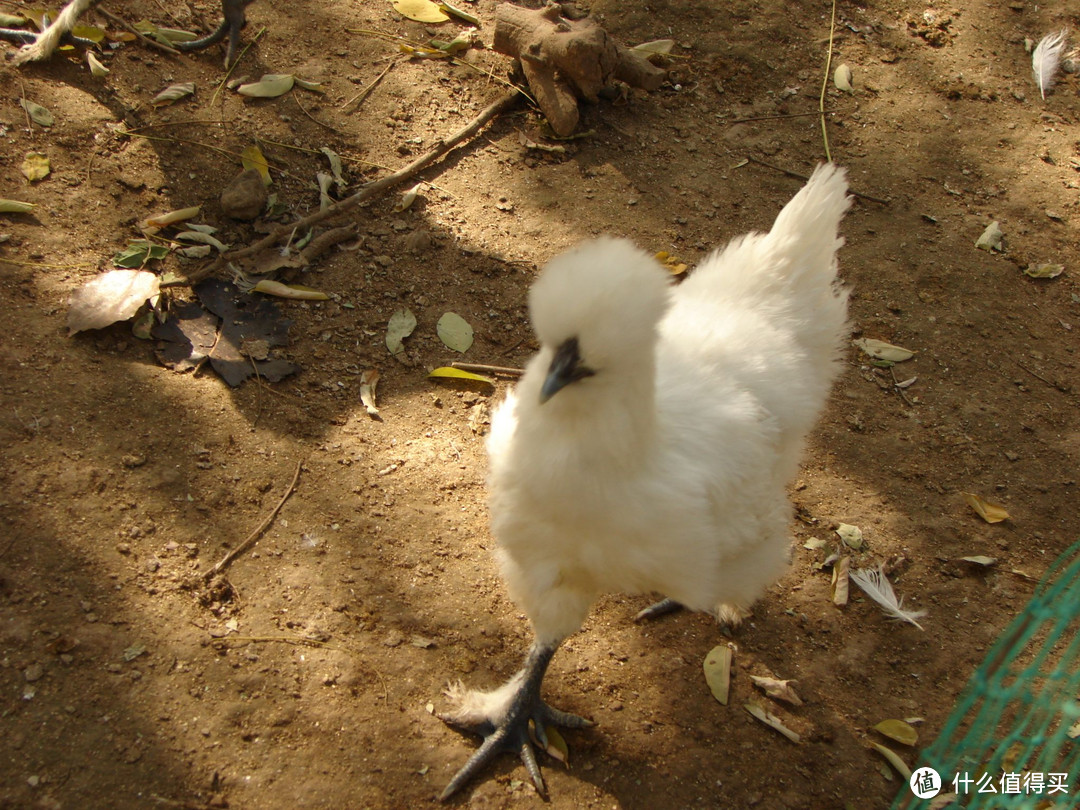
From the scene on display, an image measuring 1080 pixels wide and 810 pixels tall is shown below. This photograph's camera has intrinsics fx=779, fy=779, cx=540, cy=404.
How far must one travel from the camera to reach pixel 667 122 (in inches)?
188

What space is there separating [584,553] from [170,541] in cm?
157

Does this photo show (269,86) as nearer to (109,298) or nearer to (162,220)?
(162,220)

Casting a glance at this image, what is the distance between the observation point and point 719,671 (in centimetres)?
293

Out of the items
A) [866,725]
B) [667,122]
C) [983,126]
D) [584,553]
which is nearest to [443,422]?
[584,553]

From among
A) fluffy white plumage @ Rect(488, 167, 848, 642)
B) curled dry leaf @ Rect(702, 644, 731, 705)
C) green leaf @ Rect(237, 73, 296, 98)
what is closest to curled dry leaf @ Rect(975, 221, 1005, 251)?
fluffy white plumage @ Rect(488, 167, 848, 642)

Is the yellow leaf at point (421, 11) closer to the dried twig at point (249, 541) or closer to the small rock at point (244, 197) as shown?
the small rock at point (244, 197)

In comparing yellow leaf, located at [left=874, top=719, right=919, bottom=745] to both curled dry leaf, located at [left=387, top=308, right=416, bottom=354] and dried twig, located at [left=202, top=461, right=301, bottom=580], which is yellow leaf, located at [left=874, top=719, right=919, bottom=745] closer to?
dried twig, located at [left=202, top=461, right=301, bottom=580]

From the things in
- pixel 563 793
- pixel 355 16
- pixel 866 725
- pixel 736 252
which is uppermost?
pixel 736 252

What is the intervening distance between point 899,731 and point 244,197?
360cm

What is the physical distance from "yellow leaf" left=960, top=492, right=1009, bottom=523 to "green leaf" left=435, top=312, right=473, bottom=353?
2.38 metres

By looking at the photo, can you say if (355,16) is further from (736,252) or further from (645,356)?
(645,356)

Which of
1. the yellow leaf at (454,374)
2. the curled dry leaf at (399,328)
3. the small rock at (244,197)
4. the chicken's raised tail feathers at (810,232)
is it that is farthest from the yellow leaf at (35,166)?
the chicken's raised tail feathers at (810,232)

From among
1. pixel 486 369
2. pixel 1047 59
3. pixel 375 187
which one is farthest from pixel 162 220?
pixel 1047 59

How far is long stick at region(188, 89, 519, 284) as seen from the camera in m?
3.65
